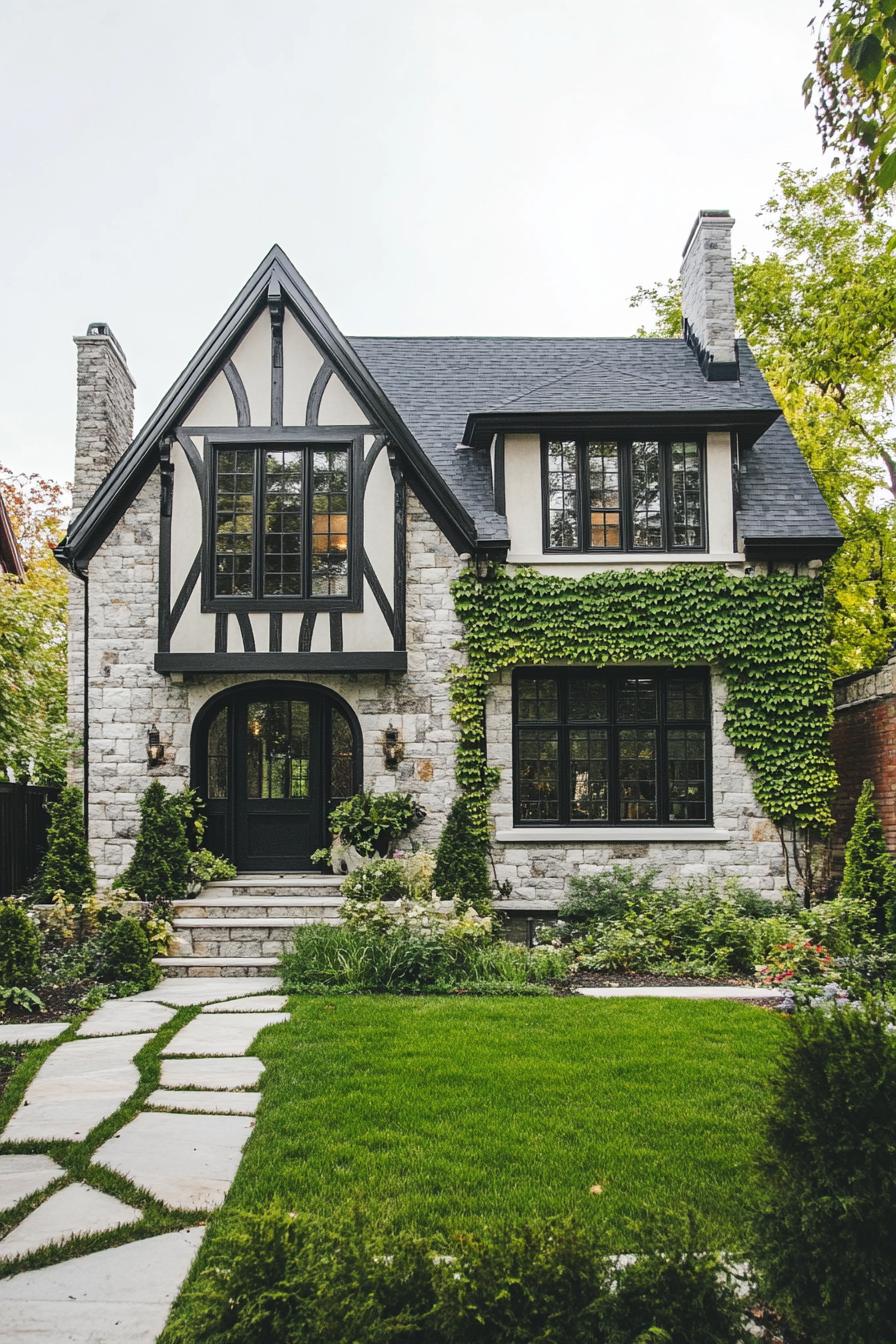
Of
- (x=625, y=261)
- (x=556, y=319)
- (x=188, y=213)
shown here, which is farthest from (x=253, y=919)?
(x=556, y=319)

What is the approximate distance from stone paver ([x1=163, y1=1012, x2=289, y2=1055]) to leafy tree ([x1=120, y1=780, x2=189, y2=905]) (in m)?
3.32

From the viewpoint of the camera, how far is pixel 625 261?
2384 cm

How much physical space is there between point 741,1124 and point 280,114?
12527 mm

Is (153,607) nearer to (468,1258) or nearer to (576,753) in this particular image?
(576,753)

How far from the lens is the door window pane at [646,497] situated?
11.9m

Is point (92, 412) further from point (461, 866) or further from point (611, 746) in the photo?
point (611, 746)

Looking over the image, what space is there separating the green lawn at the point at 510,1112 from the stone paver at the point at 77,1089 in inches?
32.9

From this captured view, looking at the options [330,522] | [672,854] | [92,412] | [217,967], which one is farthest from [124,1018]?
[92,412]

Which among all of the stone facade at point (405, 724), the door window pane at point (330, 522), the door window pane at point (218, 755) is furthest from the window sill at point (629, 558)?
the door window pane at point (218, 755)

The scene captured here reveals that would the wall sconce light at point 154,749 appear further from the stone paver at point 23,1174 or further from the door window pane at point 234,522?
the stone paver at point 23,1174

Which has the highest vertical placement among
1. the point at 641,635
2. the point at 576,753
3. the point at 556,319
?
the point at 556,319

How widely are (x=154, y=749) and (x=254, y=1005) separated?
4.51m

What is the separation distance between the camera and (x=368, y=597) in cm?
1153

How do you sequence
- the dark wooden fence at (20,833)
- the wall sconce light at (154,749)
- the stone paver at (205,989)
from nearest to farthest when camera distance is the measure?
the stone paver at (205,989) → the wall sconce light at (154,749) → the dark wooden fence at (20,833)
